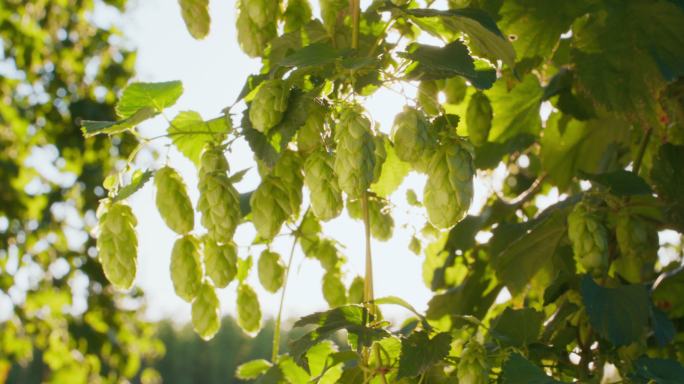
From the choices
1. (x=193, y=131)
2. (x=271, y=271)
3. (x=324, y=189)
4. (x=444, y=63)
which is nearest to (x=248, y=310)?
(x=271, y=271)

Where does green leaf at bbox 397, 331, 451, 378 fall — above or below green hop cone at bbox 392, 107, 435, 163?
below

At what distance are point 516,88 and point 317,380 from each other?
0.69 m

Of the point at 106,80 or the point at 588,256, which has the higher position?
the point at 106,80

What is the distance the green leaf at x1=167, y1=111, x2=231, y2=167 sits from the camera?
42.8 inches

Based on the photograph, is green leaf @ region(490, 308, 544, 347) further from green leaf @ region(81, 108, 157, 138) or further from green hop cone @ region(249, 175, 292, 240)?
green leaf @ region(81, 108, 157, 138)

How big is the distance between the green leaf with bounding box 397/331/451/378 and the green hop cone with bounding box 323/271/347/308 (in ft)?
1.25


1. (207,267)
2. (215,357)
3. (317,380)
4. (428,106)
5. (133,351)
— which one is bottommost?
(317,380)

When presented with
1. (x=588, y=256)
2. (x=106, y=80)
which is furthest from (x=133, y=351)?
(x=588, y=256)

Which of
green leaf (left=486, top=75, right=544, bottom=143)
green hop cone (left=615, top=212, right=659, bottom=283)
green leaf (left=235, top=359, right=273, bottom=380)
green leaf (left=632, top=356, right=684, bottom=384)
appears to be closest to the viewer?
green leaf (left=632, top=356, right=684, bottom=384)

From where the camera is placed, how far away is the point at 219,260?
3.47 feet

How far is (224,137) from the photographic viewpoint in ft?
3.49

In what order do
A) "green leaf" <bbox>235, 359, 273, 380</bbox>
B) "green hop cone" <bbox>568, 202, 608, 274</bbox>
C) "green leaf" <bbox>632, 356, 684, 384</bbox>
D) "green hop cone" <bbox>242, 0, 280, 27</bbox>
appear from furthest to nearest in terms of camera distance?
"green leaf" <bbox>235, 359, 273, 380</bbox>
"green hop cone" <bbox>568, 202, 608, 274</bbox>
"green hop cone" <bbox>242, 0, 280, 27</bbox>
"green leaf" <bbox>632, 356, 684, 384</bbox>

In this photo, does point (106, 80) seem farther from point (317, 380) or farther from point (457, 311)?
point (317, 380)

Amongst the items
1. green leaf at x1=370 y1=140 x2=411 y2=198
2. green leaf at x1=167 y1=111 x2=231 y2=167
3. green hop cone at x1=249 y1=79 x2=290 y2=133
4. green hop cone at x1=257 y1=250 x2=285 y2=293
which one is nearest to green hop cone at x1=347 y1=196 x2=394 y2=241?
green leaf at x1=370 y1=140 x2=411 y2=198
